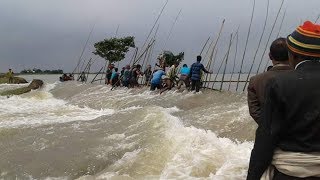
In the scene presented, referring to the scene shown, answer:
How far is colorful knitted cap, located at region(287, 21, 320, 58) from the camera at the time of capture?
6.38 ft

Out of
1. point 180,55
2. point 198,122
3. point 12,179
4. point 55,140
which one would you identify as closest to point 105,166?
point 12,179

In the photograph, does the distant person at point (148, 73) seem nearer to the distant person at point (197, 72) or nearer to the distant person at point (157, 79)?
the distant person at point (157, 79)

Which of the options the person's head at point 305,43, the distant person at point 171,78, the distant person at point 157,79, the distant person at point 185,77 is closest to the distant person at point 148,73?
the distant person at point 157,79

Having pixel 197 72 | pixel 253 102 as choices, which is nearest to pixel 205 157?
pixel 253 102

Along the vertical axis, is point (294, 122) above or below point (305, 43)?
below

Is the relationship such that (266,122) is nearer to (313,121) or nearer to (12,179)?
(313,121)

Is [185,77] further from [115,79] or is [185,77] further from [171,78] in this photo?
[115,79]

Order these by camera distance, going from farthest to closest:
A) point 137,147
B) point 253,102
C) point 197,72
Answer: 1. point 197,72
2. point 137,147
3. point 253,102

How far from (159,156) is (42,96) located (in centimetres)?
1610

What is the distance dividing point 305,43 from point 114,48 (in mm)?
36493

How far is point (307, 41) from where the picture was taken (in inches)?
76.8

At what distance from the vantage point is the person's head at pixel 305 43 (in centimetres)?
195

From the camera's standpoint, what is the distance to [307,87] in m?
1.87

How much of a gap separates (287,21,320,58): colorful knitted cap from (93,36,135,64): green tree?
3580 centimetres
